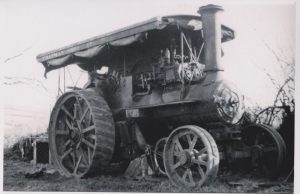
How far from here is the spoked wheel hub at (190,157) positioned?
6.73 m

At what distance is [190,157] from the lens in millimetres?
6906

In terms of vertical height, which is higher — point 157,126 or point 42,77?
point 42,77

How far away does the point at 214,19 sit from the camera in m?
7.39

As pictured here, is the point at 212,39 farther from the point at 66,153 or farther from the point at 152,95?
the point at 66,153

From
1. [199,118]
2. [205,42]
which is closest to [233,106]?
[199,118]

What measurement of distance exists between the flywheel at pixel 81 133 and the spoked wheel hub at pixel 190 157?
3.41 feet

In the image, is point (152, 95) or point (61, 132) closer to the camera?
point (152, 95)

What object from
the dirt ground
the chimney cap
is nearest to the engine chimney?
the chimney cap

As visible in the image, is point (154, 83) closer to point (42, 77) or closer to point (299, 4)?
point (42, 77)

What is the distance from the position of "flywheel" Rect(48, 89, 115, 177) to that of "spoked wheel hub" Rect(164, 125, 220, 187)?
3.41 ft

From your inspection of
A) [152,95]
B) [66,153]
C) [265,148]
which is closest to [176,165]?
[152,95]

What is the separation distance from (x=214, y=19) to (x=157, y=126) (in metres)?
1.71

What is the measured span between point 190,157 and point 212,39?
1.66m

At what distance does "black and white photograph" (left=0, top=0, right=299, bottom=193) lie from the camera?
7.08m
